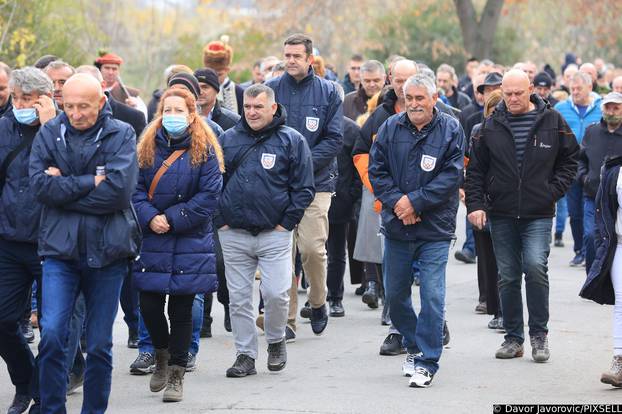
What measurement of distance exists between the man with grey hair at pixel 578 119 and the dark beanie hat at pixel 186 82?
7351 mm

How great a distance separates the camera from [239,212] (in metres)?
9.33

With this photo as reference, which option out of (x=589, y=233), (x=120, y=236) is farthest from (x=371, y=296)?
(x=120, y=236)

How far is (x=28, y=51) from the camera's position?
19.4 meters

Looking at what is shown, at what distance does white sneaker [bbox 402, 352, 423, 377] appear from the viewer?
9219 mm

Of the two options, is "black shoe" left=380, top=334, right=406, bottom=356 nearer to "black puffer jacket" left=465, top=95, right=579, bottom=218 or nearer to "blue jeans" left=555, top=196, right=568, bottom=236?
"black puffer jacket" left=465, top=95, right=579, bottom=218

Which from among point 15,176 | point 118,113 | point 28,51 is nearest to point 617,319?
point 15,176

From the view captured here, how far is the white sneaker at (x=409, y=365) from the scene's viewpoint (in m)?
9.22

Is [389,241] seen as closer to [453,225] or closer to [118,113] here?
[453,225]

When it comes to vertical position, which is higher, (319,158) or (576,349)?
(319,158)

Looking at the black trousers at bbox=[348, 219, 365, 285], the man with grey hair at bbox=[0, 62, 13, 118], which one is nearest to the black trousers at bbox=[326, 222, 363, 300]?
the black trousers at bbox=[348, 219, 365, 285]

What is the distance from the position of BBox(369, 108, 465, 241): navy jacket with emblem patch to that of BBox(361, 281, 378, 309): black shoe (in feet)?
10.8

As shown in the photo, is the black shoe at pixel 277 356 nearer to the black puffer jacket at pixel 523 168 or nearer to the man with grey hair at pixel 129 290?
the man with grey hair at pixel 129 290

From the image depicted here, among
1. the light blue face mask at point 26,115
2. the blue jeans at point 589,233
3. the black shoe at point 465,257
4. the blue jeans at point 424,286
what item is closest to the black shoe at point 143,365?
the blue jeans at point 424,286

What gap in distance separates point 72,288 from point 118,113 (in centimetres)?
407
